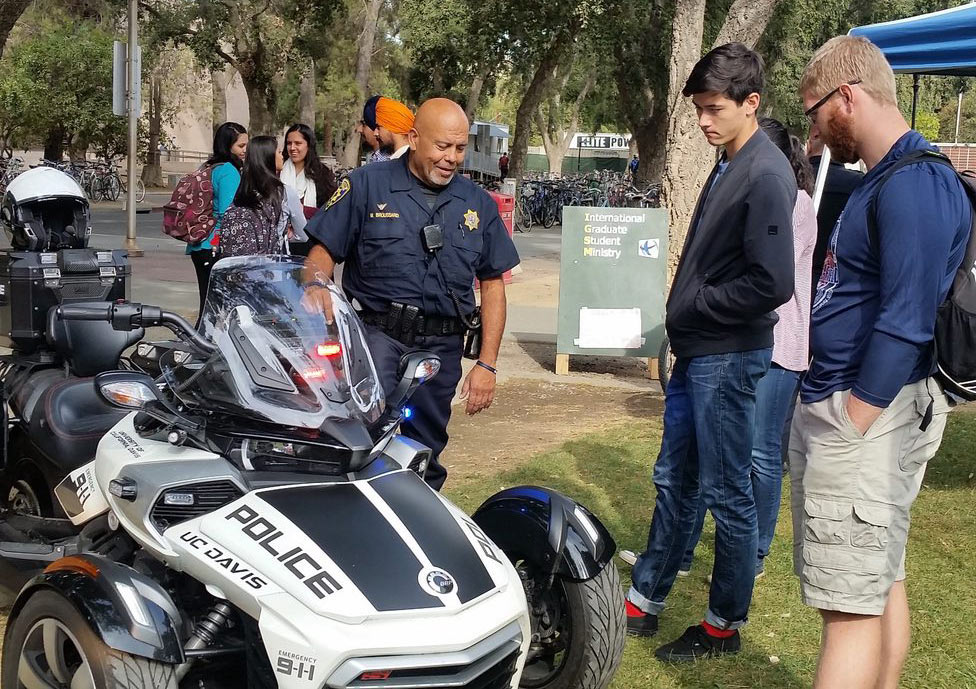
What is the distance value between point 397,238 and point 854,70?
6.42ft

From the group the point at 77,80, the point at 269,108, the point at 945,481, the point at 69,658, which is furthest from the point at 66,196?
the point at 77,80

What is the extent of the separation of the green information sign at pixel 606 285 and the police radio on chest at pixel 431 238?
4.90 m

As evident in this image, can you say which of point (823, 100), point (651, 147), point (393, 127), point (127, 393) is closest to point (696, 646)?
point (823, 100)

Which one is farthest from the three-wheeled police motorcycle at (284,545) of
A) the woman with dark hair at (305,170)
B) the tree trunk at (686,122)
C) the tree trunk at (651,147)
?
the tree trunk at (651,147)

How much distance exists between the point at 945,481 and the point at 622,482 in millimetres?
1955

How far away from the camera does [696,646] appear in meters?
4.09

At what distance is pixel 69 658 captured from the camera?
115 inches

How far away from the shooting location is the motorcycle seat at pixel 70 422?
402 centimetres

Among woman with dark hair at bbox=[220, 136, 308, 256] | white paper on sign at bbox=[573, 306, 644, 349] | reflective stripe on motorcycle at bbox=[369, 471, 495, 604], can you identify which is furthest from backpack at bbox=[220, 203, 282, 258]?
reflective stripe on motorcycle at bbox=[369, 471, 495, 604]

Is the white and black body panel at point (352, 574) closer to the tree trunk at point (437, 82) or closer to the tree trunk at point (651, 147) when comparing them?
the tree trunk at point (651, 147)

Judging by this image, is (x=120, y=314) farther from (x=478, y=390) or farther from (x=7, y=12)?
(x=7, y=12)

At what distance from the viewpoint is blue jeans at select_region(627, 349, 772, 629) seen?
151 inches

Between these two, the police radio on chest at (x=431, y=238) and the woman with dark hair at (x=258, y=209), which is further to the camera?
the woman with dark hair at (x=258, y=209)

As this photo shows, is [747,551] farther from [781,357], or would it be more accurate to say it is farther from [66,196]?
[66,196]
